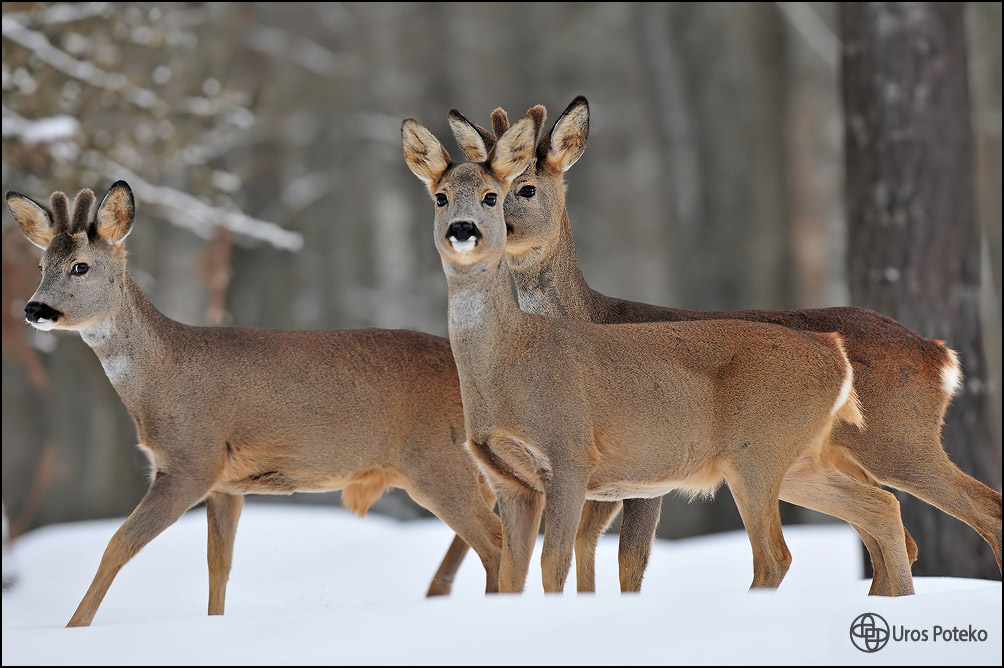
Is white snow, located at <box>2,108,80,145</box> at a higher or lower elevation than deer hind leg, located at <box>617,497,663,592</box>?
higher

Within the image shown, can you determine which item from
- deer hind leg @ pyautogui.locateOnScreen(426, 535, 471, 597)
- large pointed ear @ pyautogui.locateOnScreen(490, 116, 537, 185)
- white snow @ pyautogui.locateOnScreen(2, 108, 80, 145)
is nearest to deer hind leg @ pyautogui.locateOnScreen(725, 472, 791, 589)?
large pointed ear @ pyautogui.locateOnScreen(490, 116, 537, 185)

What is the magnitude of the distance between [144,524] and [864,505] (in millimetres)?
3804

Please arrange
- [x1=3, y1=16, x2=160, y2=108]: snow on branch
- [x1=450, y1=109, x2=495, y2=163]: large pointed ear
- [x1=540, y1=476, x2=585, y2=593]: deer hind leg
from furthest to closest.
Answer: [x1=3, y1=16, x2=160, y2=108]: snow on branch < [x1=450, y1=109, x2=495, y2=163]: large pointed ear < [x1=540, y1=476, x2=585, y2=593]: deer hind leg

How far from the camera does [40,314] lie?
7500mm

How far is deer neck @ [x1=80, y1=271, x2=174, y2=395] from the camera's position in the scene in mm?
7898

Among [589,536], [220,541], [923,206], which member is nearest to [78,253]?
[220,541]

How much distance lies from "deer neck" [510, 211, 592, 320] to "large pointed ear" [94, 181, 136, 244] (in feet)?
7.21

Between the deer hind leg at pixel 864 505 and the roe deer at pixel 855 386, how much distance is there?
11mm

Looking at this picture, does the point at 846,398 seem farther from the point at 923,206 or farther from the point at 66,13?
the point at 66,13

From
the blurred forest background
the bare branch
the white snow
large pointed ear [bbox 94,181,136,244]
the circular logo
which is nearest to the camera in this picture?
the circular logo

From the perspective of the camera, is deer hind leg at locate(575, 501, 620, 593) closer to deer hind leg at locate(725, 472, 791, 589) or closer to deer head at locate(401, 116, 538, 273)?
deer hind leg at locate(725, 472, 791, 589)

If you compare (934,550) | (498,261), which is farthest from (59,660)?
(934,550)

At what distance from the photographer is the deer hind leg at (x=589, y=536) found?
7988 mm

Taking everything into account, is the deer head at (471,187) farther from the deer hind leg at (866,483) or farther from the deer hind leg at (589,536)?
the deer hind leg at (866,483)
